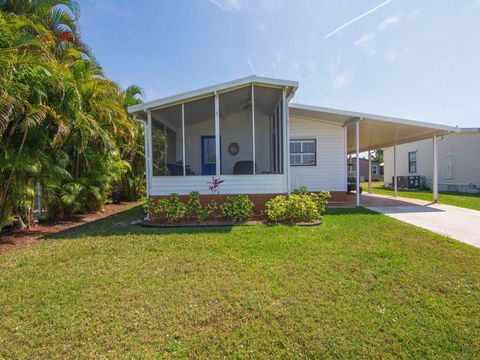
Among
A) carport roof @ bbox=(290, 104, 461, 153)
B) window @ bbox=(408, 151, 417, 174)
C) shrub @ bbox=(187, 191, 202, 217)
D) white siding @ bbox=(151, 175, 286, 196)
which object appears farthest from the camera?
window @ bbox=(408, 151, 417, 174)

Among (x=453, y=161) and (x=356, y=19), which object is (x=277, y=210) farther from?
(x=453, y=161)

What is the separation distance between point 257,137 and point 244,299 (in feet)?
27.6

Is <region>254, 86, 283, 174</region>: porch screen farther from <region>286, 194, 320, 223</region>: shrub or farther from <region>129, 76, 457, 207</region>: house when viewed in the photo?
<region>286, 194, 320, 223</region>: shrub

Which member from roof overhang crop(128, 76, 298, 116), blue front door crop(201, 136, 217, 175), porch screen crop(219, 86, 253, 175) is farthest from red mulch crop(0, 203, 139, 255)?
porch screen crop(219, 86, 253, 175)

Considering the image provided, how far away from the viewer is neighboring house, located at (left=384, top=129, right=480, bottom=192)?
49.8 ft

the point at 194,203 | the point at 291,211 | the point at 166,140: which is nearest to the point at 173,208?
the point at 194,203

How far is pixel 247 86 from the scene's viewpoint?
24.0 feet

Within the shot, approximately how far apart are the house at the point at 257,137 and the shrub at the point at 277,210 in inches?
18.3

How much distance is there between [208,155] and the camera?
1073 centimetres

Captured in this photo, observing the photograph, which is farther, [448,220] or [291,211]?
[448,220]

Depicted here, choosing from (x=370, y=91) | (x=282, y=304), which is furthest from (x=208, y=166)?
(x=282, y=304)

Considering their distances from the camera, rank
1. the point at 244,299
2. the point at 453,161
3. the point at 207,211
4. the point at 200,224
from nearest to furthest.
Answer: the point at 244,299
the point at 200,224
the point at 207,211
the point at 453,161

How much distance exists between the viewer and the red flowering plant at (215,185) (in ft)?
23.0

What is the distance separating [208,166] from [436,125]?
864cm
